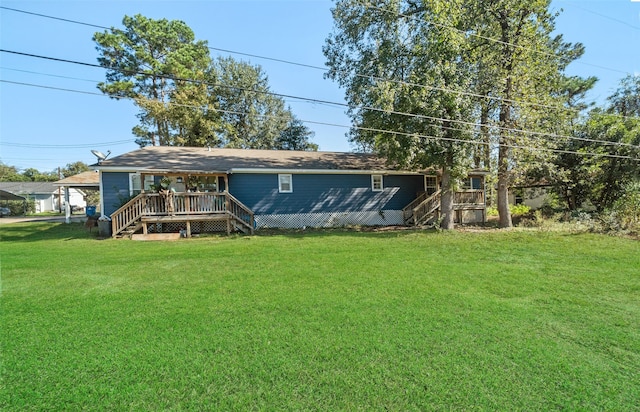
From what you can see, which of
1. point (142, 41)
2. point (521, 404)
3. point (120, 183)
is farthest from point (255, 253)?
point (142, 41)

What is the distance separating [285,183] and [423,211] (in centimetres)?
736

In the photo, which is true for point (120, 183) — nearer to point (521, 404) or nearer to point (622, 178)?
point (521, 404)

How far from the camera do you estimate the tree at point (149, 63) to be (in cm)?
2417

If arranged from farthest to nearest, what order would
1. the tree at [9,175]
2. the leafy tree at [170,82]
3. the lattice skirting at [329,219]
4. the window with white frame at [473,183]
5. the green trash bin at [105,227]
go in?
1. the tree at [9,175]
2. the leafy tree at [170,82]
3. the window with white frame at [473,183]
4. the lattice skirting at [329,219]
5. the green trash bin at [105,227]

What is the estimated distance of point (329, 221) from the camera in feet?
49.4

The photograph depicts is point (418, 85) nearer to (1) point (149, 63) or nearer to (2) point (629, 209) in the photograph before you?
(2) point (629, 209)

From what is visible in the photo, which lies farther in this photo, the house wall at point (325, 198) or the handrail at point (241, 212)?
the house wall at point (325, 198)

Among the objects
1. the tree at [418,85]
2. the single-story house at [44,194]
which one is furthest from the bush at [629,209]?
the single-story house at [44,194]

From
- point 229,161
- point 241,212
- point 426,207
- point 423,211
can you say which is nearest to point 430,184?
point 426,207

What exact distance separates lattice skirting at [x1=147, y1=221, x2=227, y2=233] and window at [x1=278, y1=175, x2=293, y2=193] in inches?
121

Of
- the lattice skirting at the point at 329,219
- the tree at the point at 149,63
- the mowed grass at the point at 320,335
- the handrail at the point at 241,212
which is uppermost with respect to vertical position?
the tree at the point at 149,63

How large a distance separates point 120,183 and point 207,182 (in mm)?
3504

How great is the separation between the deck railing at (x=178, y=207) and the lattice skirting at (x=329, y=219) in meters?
1.30

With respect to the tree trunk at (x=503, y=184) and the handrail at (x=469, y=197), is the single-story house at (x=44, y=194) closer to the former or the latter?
the handrail at (x=469, y=197)
